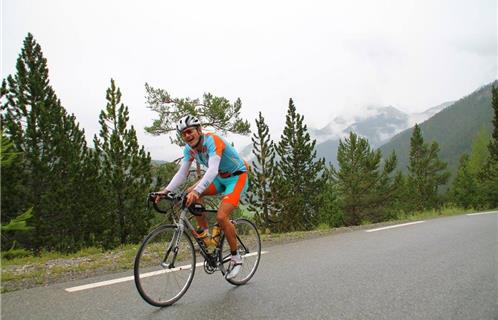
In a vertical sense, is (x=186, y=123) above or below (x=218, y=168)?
above

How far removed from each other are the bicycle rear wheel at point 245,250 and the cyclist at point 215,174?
3.7 inches

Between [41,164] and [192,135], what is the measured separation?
21513 mm

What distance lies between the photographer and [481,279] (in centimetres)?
425

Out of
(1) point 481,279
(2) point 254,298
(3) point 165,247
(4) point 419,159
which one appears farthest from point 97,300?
(4) point 419,159

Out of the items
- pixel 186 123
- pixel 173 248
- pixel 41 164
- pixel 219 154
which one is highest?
pixel 41 164

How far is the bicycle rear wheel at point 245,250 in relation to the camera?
455 cm

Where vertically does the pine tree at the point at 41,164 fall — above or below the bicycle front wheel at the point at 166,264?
above

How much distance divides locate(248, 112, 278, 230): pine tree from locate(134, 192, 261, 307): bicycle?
73.2ft

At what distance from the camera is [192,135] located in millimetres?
4223

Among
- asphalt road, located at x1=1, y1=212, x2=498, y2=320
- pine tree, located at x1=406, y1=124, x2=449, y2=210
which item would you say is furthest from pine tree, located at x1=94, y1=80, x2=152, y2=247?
pine tree, located at x1=406, y1=124, x2=449, y2=210

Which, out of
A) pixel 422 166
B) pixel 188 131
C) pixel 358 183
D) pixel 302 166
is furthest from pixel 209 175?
pixel 422 166

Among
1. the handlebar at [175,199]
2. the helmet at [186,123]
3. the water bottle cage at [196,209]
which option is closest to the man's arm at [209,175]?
the handlebar at [175,199]

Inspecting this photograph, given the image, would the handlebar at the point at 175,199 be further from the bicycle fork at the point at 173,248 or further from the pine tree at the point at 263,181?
the pine tree at the point at 263,181

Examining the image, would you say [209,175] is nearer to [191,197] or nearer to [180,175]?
[191,197]
